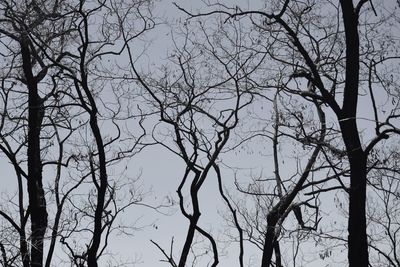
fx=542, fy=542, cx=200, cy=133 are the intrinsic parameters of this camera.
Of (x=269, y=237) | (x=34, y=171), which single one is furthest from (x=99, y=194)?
(x=269, y=237)

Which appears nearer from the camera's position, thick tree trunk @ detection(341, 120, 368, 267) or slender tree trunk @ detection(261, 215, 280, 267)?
thick tree trunk @ detection(341, 120, 368, 267)

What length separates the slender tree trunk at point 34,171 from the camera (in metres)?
13.6

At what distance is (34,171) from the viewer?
47.9 ft

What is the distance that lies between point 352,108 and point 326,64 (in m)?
3.19

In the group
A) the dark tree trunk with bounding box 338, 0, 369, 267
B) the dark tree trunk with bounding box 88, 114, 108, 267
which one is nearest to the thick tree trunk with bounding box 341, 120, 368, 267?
the dark tree trunk with bounding box 338, 0, 369, 267

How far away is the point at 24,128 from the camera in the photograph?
16.2m

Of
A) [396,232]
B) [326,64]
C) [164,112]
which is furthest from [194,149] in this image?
[396,232]

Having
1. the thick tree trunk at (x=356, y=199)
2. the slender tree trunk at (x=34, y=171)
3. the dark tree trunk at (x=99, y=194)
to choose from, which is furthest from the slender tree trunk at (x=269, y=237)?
the slender tree trunk at (x=34, y=171)

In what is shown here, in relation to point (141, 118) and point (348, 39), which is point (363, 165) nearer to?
point (348, 39)

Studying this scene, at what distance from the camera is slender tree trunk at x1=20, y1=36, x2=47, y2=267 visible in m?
13.6

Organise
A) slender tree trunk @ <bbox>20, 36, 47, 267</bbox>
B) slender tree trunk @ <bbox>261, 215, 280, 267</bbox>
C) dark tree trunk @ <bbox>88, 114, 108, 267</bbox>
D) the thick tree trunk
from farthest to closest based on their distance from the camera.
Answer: slender tree trunk @ <bbox>261, 215, 280, 267</bbox> < slender tree trunk @ <bbox>20, 36, 47, 267</bbox> < dark tree trunk @ <bbox>88, 114, 108, 267</bbox> < the thick tree trunk

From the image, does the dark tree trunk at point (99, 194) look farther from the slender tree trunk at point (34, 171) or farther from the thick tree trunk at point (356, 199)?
the thick tree trunk at point (356, 199)

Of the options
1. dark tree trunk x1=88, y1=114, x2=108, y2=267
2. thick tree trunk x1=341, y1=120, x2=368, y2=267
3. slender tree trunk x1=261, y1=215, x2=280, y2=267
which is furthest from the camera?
slender tree trunk x1=261, y1=215, x2=280, y2=267

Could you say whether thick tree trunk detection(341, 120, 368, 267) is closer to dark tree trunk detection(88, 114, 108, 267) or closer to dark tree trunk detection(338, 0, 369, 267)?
dark tree trunk detection(338, 0, 369, 267)
